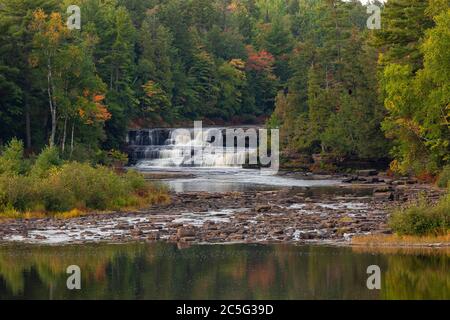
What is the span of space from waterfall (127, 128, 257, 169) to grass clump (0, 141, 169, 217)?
34268 millimetres

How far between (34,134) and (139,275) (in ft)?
158

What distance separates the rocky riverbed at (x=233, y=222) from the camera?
42156 mm

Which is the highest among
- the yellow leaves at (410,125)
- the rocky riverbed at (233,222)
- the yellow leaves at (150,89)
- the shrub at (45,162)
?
the yellow leaves at (150,89)

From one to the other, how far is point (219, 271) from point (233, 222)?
43.3 ft

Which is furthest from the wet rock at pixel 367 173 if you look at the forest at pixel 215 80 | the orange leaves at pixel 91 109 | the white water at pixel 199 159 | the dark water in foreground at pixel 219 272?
the dark water in foreground at pixel 219 272

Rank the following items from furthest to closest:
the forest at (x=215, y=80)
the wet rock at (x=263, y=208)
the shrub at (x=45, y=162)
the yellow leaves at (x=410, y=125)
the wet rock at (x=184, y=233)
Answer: the forest at (x=215, y=80), the yellow leaves at (x=410, y=125), the shrub at (x=45, y=162), the wet rock at (x=263, y=208), the wet rock at (x=184, y=233)

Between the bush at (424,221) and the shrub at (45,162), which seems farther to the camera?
the shrub at (45,162)

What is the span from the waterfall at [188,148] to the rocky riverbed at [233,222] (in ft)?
101

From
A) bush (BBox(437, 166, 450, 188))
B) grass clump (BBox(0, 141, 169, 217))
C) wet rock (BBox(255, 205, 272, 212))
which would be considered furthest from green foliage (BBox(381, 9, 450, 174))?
grass clump (BBox(0, 141, 169, 217))

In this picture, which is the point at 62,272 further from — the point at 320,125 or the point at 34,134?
the point at 320,125

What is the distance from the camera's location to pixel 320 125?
8812 cm

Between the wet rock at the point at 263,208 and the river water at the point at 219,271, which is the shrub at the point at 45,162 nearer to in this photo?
the wet rock at the point at 263,208
